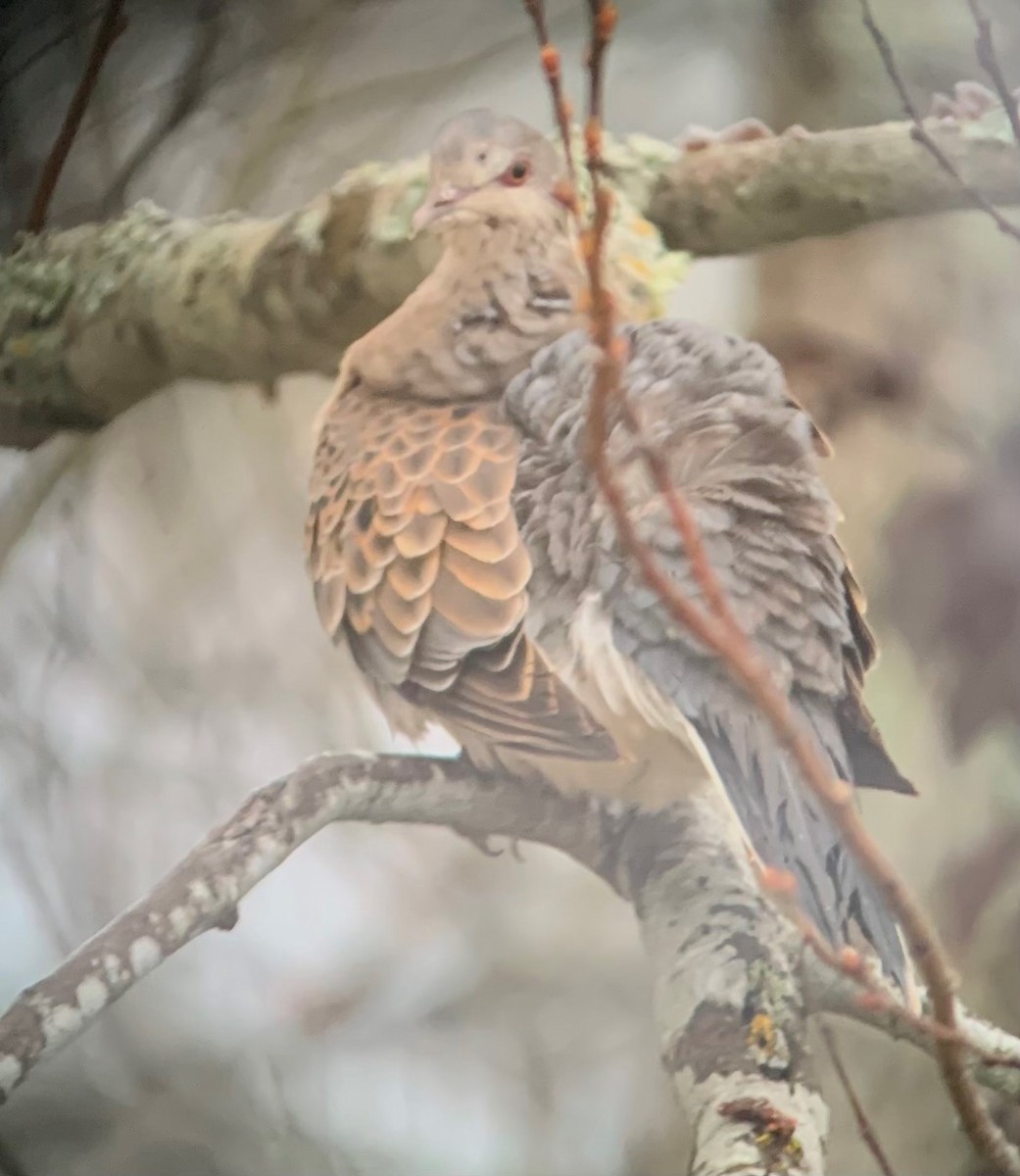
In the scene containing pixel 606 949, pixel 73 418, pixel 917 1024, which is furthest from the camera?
pixel 73 418

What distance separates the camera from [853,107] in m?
1.03

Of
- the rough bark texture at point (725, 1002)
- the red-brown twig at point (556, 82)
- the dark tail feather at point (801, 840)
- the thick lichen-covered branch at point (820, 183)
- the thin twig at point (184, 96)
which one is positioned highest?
the thin twig at point (184, 96)

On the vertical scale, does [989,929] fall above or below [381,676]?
below

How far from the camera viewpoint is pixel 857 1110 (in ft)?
2.87

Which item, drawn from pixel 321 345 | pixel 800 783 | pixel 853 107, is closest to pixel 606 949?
pixel 800 783

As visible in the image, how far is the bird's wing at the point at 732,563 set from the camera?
868 millimetres

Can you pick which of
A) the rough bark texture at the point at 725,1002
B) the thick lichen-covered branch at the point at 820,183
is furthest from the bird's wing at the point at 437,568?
the thick lichen-covered branch at the point at 820,183

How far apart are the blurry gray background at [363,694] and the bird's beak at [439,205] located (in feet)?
0.29

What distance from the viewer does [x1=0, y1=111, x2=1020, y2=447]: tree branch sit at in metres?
1.01

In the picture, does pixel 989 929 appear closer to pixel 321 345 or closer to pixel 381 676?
pixel 381 676

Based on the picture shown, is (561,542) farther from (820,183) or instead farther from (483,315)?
(820,183)

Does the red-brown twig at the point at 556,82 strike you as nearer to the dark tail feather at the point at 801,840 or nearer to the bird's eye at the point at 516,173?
the bird's eye at the point at 516,173

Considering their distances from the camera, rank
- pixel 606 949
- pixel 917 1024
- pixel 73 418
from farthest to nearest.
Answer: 1. pixel 73 418
2. pixel 606 949
3. pixel 917 1024

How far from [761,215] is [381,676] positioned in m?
0.51
